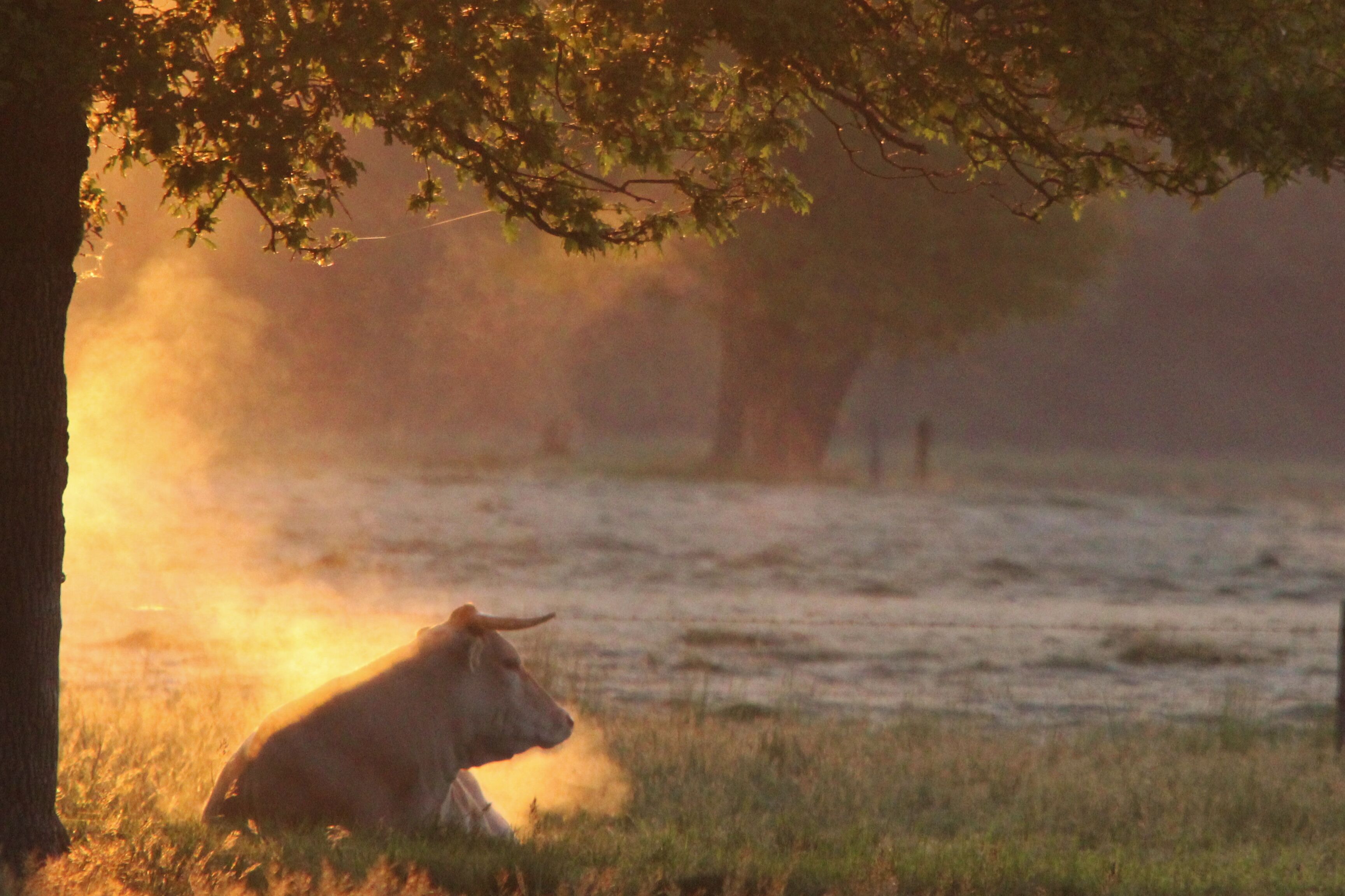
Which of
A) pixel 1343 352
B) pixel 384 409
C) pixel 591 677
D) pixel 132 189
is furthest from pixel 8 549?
pixel 1343 352

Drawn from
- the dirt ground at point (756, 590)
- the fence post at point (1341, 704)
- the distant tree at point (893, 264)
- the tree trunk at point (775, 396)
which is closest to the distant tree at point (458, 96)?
the fence post at point (1341, 704)

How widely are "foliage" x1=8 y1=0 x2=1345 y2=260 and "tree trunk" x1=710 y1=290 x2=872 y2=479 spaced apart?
3491cm

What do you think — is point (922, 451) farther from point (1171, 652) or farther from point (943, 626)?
point (943, 626)

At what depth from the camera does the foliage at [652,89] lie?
687 cm

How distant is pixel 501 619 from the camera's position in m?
8.05

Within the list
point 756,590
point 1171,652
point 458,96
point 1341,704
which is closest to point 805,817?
point 458,96

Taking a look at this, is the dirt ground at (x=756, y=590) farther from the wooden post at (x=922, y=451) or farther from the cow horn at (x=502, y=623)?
the wooden post at (x=922, y=451)

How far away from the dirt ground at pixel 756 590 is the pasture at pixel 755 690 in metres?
0.09

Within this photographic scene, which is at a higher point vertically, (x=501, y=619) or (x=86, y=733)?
(x=501, y=619)

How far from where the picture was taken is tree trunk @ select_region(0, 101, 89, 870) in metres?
7.04

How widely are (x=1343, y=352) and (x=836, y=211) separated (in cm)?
5319

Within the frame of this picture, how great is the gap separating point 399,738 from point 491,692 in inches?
19.2

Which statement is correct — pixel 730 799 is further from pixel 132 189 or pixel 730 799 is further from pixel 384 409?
pixel 384 409

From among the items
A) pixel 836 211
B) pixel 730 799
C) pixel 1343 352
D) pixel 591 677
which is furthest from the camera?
pixel 1343 352
